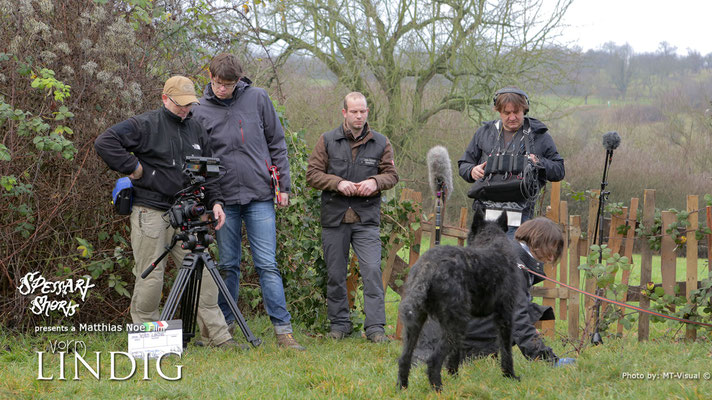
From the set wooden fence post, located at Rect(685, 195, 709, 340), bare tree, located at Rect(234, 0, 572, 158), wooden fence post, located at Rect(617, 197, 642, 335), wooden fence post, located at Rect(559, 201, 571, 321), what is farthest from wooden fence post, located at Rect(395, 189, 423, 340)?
bare tree, located at Rect(234, 0, 572, 158)

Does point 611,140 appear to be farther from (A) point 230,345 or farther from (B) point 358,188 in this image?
(A) point 230,345

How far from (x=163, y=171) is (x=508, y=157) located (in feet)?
8.71

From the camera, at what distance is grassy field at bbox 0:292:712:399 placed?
3299 mm

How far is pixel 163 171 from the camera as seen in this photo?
14.6ft

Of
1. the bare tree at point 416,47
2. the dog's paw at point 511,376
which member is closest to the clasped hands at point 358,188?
the dog's paw at point 511,376

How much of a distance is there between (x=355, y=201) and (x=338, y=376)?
6.02 feet

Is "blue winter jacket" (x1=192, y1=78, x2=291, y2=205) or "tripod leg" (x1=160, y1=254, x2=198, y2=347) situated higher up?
"blue winter jacket" (x1=192, y1=78, x2=291, y2=205)

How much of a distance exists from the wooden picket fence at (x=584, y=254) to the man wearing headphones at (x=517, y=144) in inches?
37.3

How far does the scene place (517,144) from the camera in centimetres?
483

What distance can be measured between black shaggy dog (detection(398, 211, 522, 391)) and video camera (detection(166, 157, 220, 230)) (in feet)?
5.61

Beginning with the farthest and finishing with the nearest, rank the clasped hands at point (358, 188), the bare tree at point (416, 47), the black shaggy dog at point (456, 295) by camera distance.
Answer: the bare tree at point (416, 47) → the clasped hands at point (358, 188) → the black shaggy dog at point (456, 295)

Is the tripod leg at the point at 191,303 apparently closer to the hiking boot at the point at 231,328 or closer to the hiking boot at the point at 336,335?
the hiking boot at the point at 231,328

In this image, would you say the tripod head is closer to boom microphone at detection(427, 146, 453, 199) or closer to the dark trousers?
the dark trousers

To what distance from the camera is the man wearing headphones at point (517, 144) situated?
4.73 metres
